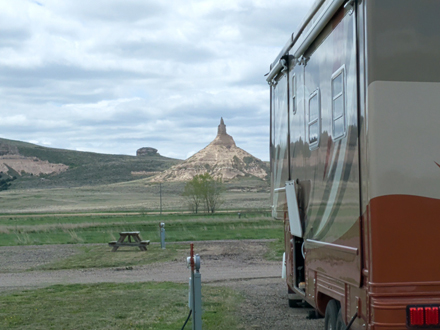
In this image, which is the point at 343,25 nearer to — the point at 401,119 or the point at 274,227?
the point at 401,119

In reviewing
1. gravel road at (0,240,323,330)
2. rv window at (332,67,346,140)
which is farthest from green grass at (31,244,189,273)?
rv window at (332,67,346,140)

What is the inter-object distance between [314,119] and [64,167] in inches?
7147

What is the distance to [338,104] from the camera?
5.24 meters

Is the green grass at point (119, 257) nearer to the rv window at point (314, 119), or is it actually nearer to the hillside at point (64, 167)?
the rv window at point (314, 119)

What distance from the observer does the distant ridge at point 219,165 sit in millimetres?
173500

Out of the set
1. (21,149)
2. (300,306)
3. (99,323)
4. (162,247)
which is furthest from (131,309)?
(21,149)

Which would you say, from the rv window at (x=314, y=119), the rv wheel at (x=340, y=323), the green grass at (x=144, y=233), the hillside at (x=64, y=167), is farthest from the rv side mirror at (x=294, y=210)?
the hillside at (x=64, y=167)

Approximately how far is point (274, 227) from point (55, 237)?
1246cm

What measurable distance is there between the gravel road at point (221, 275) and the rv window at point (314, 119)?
3.49 meters

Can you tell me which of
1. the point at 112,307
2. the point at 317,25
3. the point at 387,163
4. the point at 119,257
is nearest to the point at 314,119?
the point at 317,25

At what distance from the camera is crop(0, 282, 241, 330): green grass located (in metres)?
9.13

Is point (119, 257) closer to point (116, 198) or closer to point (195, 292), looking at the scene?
point (195, 292)

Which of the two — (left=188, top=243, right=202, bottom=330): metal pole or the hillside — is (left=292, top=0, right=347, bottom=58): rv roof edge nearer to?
(left=188, top=243, right=202, bottom=330): metal pole

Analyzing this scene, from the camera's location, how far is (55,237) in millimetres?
32031
